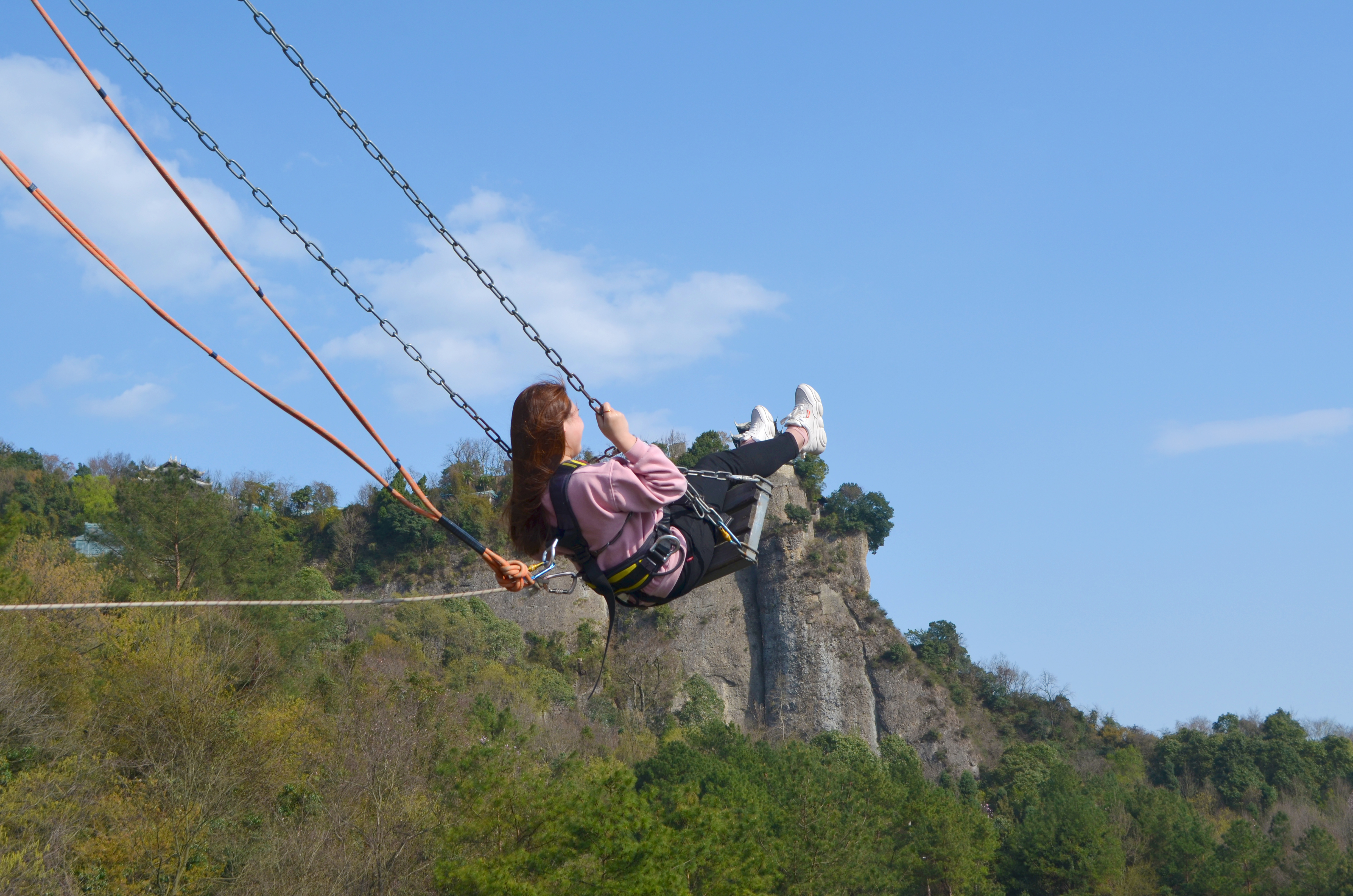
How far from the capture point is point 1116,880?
31922 mm

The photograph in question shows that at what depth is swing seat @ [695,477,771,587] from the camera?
4824 mm

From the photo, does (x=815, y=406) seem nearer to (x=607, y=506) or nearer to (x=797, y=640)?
(x=607, y=506)

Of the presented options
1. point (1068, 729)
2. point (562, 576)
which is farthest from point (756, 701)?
point (562, 576)

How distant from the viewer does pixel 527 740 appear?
24.7 meters

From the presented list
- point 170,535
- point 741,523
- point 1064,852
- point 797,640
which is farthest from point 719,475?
point 797,640

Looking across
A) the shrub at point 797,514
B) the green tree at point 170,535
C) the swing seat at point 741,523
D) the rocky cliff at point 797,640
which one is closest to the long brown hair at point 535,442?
the swing seat at point 741,523

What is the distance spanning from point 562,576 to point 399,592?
156ft

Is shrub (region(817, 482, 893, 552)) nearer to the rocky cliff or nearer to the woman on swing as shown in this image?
the rocky cliff

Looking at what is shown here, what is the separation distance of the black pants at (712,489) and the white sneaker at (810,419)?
0.19 m

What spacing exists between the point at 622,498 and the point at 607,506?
7cm

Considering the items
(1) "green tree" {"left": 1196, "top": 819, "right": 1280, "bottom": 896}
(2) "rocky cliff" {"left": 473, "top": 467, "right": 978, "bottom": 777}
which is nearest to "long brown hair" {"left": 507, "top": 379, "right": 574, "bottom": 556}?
(1) "green tree" {"left": 1196, "top": 819, "right": 1280, "bottom": 896}

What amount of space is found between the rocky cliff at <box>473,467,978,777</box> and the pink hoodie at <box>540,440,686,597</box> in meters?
43.8

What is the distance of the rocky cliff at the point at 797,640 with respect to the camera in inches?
1854

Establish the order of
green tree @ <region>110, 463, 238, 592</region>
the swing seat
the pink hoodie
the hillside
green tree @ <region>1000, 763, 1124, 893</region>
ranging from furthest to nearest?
green tree @ <region>110, 463, 238, 592</region>
green tree @ <region>1000, 763, 1124, 893</region>
the hillside
the swing seat
the pink hoodie
